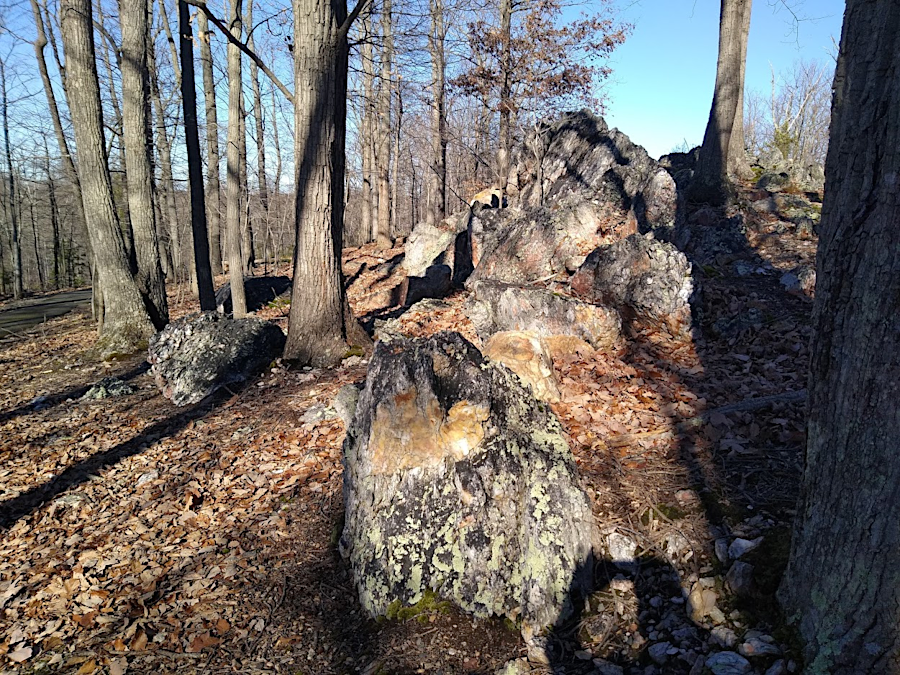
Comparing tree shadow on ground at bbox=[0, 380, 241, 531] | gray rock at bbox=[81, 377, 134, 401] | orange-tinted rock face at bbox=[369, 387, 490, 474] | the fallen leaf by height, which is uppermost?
orange-tinted rock face at bbox=[369, 387, 490, 474]

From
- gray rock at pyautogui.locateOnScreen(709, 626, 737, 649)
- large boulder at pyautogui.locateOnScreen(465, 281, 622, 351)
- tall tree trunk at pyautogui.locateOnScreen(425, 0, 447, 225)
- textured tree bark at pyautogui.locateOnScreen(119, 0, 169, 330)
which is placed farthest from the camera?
tall tree trunk at pyautogui.locateOnScreen(425, 0, 447, 225)

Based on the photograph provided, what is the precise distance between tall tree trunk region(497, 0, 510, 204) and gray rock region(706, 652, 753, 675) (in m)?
13.4

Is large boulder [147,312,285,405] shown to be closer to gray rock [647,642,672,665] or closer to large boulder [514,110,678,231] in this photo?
gray rock [647,642,672,665]

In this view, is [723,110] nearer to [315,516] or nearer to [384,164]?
[315,516]

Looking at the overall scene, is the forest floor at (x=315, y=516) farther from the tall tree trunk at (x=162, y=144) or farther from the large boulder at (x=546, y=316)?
the tall tree trunk at (x=162, y=144)

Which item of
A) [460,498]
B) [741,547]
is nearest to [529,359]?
[460,498]

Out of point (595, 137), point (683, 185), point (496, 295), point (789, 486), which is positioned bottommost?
point (789, 486)

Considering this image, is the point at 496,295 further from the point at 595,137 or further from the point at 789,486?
the point at 595,137

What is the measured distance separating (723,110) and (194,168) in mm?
10372

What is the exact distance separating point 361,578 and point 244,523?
1423 mm

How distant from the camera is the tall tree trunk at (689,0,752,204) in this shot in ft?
29.9

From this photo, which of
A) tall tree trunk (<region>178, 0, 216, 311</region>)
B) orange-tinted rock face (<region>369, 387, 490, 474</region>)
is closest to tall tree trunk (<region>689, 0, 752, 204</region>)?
orange-tinted rock face (<region>369, 387, 490, 474</region>)

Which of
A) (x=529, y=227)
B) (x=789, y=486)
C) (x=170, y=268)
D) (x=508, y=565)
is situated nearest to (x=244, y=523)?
(x=508, y=565)

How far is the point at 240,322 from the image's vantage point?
671cm
